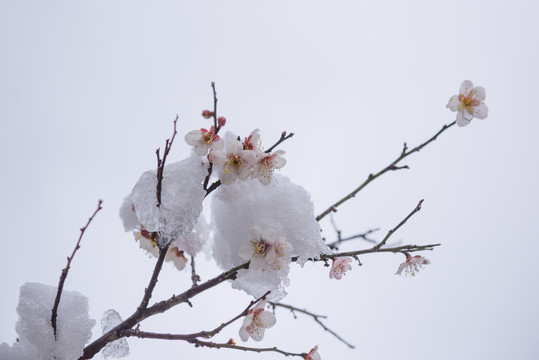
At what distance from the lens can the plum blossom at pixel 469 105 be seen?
1934mm

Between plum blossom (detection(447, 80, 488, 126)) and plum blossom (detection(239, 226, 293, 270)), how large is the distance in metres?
1.24

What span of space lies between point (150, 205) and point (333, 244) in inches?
40.9

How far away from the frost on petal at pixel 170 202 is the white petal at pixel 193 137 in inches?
4.8

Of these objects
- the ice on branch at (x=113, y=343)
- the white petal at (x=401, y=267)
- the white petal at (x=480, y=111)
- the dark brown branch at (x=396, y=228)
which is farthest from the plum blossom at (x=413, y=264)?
the ice on branch at (x=113, y=343)

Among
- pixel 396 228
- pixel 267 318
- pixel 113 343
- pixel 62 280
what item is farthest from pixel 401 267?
pixel 62 280

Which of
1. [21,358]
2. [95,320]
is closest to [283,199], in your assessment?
[95,320]

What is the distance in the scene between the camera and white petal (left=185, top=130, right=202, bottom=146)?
1399 millimetres

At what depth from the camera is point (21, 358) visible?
1271mm

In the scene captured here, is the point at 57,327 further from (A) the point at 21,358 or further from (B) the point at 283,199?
(B) the point at 283,199

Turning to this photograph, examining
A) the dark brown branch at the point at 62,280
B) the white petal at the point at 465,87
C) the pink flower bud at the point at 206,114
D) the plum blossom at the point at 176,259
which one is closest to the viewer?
the dark brown branch at the point at 62,280

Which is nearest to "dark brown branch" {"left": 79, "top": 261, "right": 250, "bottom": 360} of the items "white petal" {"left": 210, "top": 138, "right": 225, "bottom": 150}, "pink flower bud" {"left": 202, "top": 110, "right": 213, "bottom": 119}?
"white petal" {"left": 210, "top": 138, "right": 225, "bottom": 150}

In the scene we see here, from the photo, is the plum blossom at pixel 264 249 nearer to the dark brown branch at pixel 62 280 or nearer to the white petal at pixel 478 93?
the dark brown branch at pixel 62 280

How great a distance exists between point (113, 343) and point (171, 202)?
0.68 m

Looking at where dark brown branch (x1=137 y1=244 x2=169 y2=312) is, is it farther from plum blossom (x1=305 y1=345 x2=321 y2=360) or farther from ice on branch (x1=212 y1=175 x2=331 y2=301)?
plum blossom (x1=305 y1=345 x2=321 y2=360)
